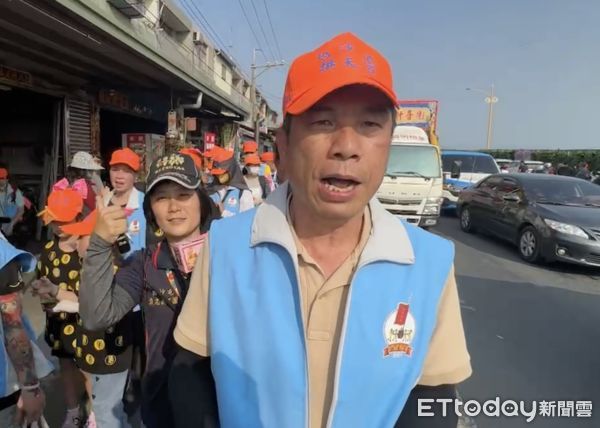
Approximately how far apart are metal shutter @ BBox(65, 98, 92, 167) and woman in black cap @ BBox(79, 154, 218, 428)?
269 inches

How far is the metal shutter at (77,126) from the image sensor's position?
24.9 feet

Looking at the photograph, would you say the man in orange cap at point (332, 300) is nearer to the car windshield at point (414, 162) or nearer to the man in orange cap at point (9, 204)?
the man in orange cap at point (9, 204)

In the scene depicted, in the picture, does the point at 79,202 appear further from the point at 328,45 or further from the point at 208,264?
the point at 328,45

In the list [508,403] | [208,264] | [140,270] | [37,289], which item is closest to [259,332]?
[208,264]

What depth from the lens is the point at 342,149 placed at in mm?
996

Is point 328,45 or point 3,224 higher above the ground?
point 328,45

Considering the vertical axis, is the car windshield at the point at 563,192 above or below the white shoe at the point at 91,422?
above

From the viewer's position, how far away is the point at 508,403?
2.93 m

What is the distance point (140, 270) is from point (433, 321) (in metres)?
1.34

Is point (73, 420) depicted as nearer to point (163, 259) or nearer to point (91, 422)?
point (91, 422)

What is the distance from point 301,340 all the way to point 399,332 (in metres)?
0.26

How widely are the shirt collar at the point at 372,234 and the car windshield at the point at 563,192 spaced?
7075mm

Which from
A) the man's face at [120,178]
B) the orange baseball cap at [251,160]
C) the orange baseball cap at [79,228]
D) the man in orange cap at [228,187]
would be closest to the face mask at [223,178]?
the man in orange cap at [228,187]

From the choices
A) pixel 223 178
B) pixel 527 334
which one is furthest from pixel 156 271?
pixel 527 334
